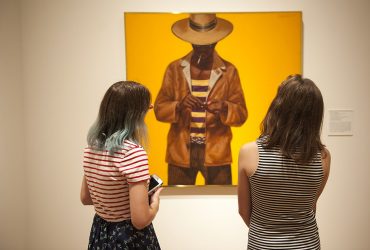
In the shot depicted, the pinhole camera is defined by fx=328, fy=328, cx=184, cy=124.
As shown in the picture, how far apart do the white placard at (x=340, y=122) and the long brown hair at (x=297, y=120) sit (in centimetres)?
130

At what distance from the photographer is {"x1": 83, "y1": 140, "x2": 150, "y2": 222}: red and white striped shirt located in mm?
1217

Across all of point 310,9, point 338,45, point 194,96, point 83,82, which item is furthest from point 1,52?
point 338,45

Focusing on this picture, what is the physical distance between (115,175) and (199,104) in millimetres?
1188

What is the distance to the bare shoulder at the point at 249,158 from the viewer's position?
123 centimetres

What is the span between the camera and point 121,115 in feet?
4.22

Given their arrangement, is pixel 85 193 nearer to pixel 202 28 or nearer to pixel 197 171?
pixel 197 171

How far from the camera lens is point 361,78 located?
7.82 ft

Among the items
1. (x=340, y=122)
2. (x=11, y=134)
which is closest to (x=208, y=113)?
(x=340, y=122)

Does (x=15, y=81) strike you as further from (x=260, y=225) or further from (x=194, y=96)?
(x=260, y=225)

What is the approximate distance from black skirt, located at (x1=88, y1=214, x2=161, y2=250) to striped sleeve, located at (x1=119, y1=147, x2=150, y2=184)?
23 cm

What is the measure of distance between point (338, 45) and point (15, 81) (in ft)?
7.61

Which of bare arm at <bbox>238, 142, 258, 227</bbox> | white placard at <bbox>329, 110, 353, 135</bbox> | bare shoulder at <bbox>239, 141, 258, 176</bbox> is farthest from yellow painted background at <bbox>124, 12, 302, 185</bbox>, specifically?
bare shoulder at <bbox>239, 141, 258, 176</bbox>

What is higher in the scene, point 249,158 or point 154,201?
point 249,158

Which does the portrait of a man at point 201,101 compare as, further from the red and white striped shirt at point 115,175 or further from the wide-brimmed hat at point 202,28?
the red and white striped shirt at point 115,175
